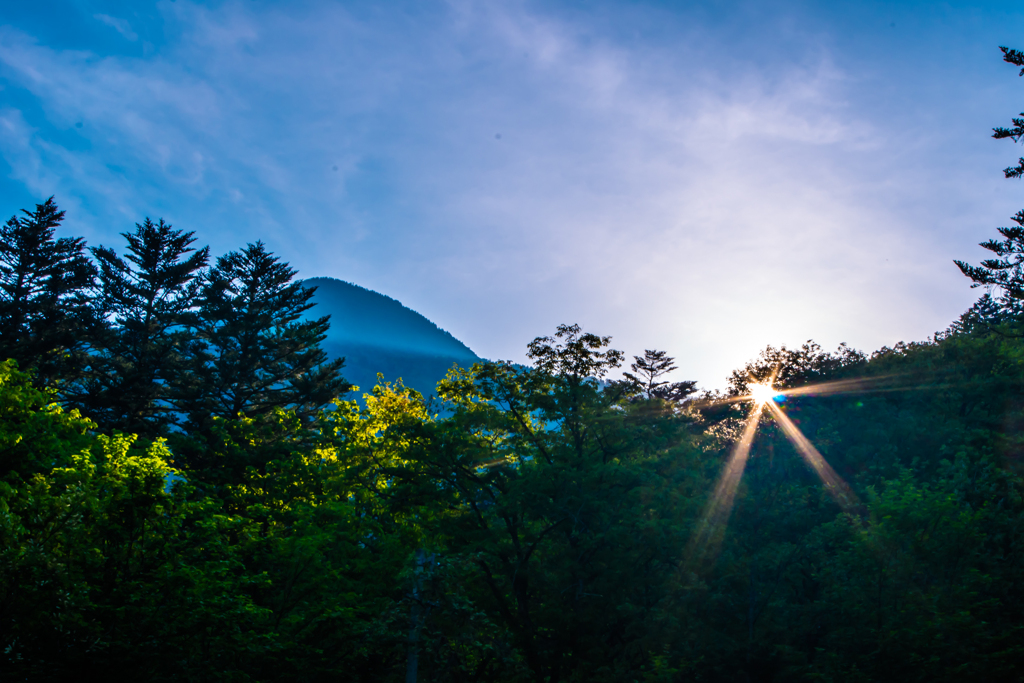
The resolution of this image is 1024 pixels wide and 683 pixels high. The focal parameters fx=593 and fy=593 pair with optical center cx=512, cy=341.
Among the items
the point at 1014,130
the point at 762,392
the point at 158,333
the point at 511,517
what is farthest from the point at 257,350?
the point at 1014,130

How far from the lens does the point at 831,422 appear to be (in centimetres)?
2372

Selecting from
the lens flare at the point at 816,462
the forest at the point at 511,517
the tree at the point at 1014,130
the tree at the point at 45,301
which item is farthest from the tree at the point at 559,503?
the tree at the point at 45,301

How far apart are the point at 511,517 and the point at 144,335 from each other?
25237 millimetres

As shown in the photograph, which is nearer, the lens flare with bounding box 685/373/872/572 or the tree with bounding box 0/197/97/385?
the lens flare with bounding box 685/373/872/572

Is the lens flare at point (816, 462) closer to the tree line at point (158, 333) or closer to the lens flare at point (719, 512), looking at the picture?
the lens flare at point (719, 512)

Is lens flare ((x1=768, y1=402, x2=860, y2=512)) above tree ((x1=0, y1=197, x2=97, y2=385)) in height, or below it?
below

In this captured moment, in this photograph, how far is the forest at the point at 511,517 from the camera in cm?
1182

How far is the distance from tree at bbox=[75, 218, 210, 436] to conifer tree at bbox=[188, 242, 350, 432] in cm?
128

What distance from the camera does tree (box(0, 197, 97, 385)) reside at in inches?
1148

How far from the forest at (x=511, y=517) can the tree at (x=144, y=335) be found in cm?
20

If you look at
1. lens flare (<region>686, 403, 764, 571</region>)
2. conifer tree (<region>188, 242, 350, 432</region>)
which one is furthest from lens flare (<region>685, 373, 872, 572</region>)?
conifer tree (<region>188, 242, 350, 432</region>)

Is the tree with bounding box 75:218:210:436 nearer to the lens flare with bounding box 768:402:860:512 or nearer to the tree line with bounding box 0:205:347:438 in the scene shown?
the tree line with bounding box 0:205:347:438

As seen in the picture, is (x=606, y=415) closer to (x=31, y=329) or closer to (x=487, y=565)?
(x=487, y=565)

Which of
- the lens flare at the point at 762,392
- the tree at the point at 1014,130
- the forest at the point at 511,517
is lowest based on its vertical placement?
the forest at the point at 511,517
